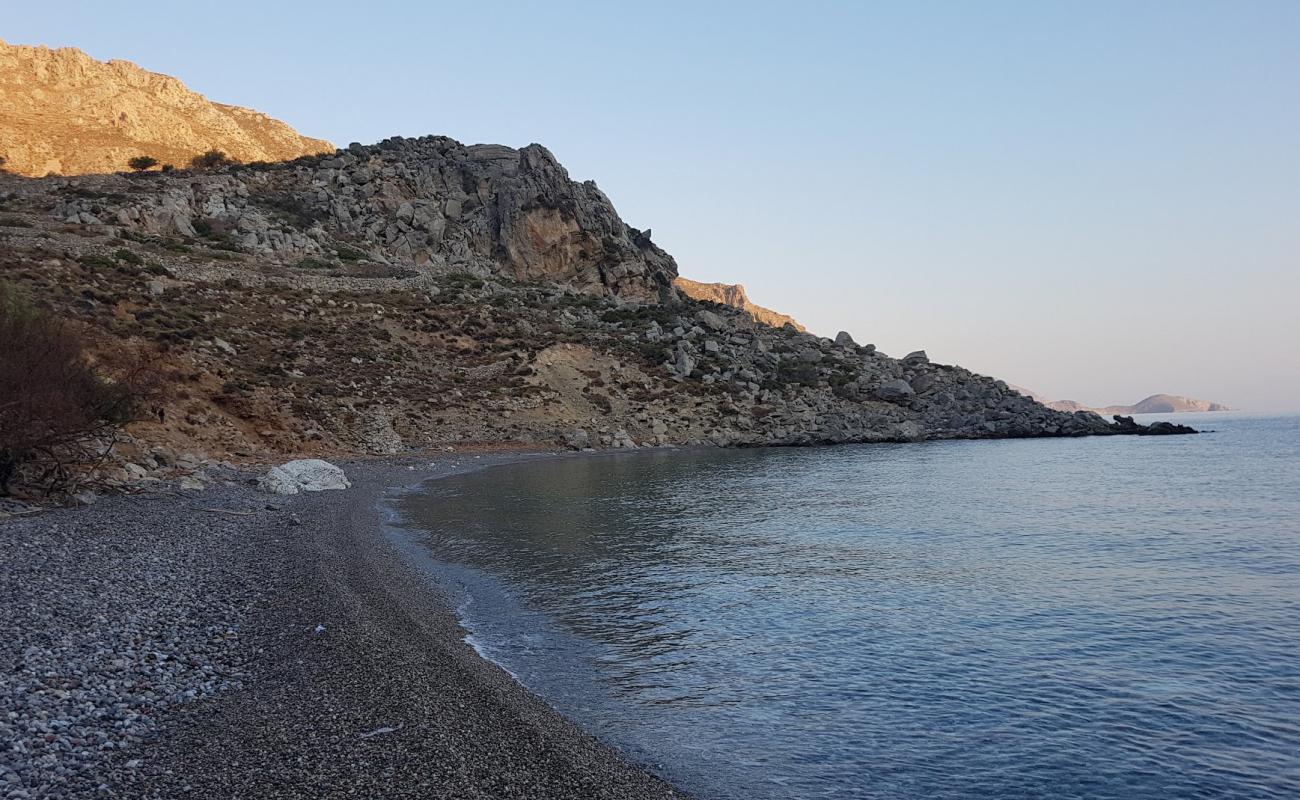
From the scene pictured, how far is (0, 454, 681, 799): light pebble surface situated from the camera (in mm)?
8086

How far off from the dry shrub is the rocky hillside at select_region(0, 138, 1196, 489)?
4.36 metres

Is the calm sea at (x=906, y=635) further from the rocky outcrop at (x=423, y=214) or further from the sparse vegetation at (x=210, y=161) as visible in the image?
the sparse vegetation at (x=210, y=161)

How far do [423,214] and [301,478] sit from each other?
76424 mm

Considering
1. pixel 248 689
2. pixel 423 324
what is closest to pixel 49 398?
pixel 248 689

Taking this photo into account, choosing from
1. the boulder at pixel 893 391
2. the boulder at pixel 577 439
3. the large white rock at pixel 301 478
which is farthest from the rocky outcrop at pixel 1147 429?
the large white rock at pixel 301 478

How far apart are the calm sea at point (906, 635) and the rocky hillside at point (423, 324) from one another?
69.3 ft

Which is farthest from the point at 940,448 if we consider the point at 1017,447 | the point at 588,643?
the point at 588,643

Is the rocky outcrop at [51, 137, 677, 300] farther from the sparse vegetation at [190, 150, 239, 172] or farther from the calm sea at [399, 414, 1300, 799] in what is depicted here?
→ the calm sea at [399, 414, 1300, 799]

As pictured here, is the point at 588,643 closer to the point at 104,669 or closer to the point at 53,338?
the point at 104,669

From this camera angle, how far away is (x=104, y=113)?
115 metres

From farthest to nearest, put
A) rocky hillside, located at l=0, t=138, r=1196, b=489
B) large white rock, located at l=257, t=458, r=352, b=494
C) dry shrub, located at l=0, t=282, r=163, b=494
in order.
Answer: rocky hillside, located at l=0, t=138, r=1196, b=489 → large white rock, located at l=257, t=458, r=352, b=494 → dry shrub, located at l=0, t=282, r=163, b=494

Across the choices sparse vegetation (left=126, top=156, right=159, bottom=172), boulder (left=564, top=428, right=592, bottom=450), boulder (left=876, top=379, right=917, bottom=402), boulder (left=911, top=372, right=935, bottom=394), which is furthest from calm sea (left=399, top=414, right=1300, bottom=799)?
sparse vegetation (left=126, top=156, right=159, bottom=172)

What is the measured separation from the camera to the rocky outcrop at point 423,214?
8469 cm

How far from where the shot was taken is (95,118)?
114m
